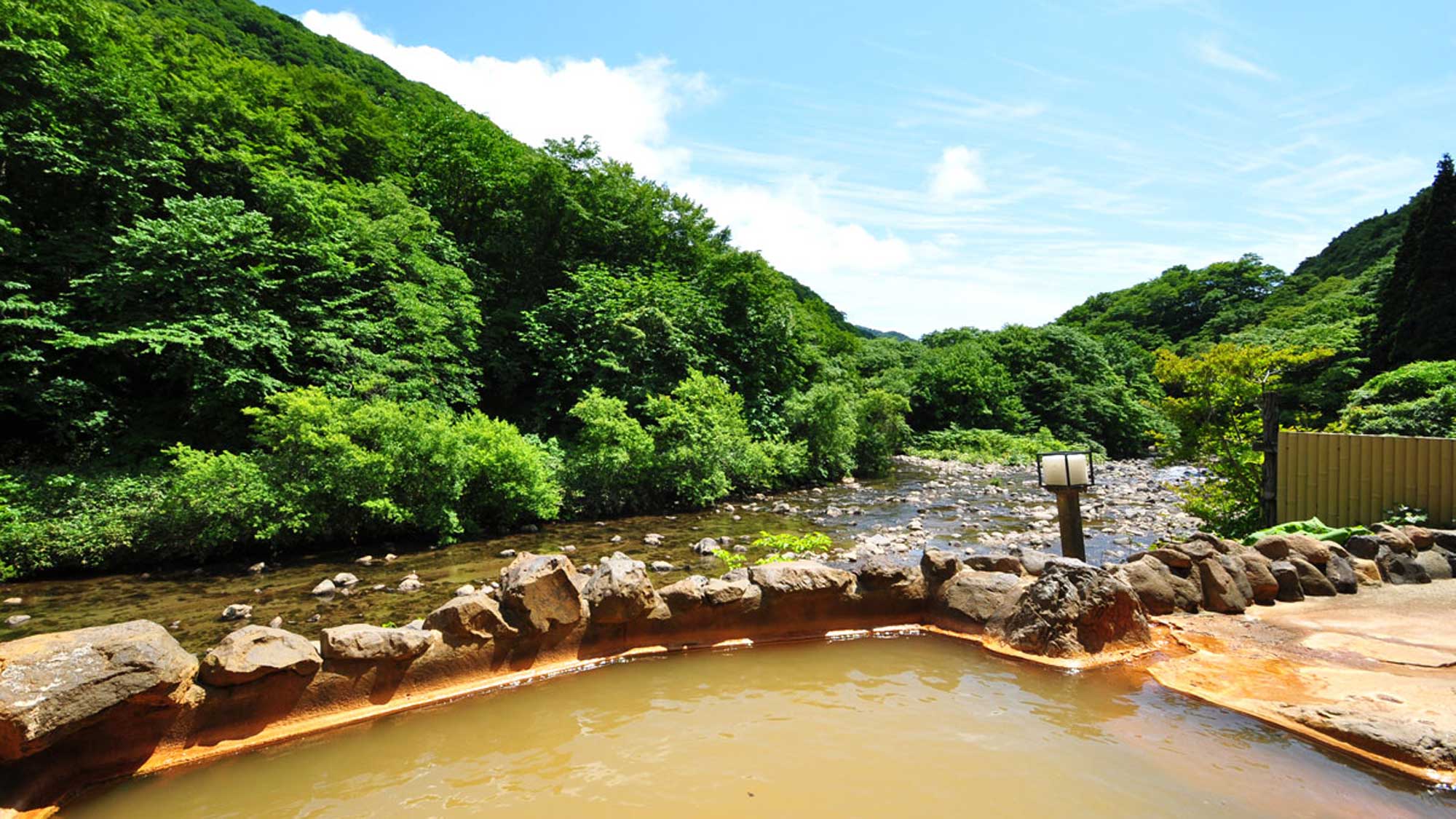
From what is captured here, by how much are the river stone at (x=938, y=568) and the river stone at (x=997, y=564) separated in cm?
45

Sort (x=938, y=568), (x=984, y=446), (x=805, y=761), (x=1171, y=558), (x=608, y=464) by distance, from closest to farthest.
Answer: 1. (x=805, y=761)
2. (x=938, y=568)
3. (x=1171, y=558)
4. (x=608, y=464)
5. (x=984, y=446)

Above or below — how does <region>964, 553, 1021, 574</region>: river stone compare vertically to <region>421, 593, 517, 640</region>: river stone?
below

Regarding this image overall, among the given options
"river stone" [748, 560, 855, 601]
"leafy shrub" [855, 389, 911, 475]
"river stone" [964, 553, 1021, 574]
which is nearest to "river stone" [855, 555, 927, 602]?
"river stone" [748, 560, 855, 601]

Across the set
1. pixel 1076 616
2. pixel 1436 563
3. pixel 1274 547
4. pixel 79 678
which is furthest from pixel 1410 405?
pixel 79 678

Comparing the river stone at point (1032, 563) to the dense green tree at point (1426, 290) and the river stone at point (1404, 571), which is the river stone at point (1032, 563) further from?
the dense green tree at point (1426, 290)

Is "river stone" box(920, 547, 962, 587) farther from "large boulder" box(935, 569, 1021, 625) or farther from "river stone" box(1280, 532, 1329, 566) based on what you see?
"river stone" box(1280, 532, 1329, 566)

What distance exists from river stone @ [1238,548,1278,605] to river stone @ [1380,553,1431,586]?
4.80 feet

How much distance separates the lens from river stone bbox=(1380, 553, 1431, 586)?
6.15 m

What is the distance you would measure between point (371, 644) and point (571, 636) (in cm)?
140

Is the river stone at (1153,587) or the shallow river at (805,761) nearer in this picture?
the shallow river at (805,761)

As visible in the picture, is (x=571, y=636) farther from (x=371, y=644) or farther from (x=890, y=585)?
(x=890, y=585)

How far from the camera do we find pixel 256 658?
372 centimetres

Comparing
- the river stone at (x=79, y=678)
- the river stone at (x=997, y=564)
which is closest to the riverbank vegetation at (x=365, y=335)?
the river stone at (x=997, y=564)

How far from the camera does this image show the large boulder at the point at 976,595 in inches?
211
